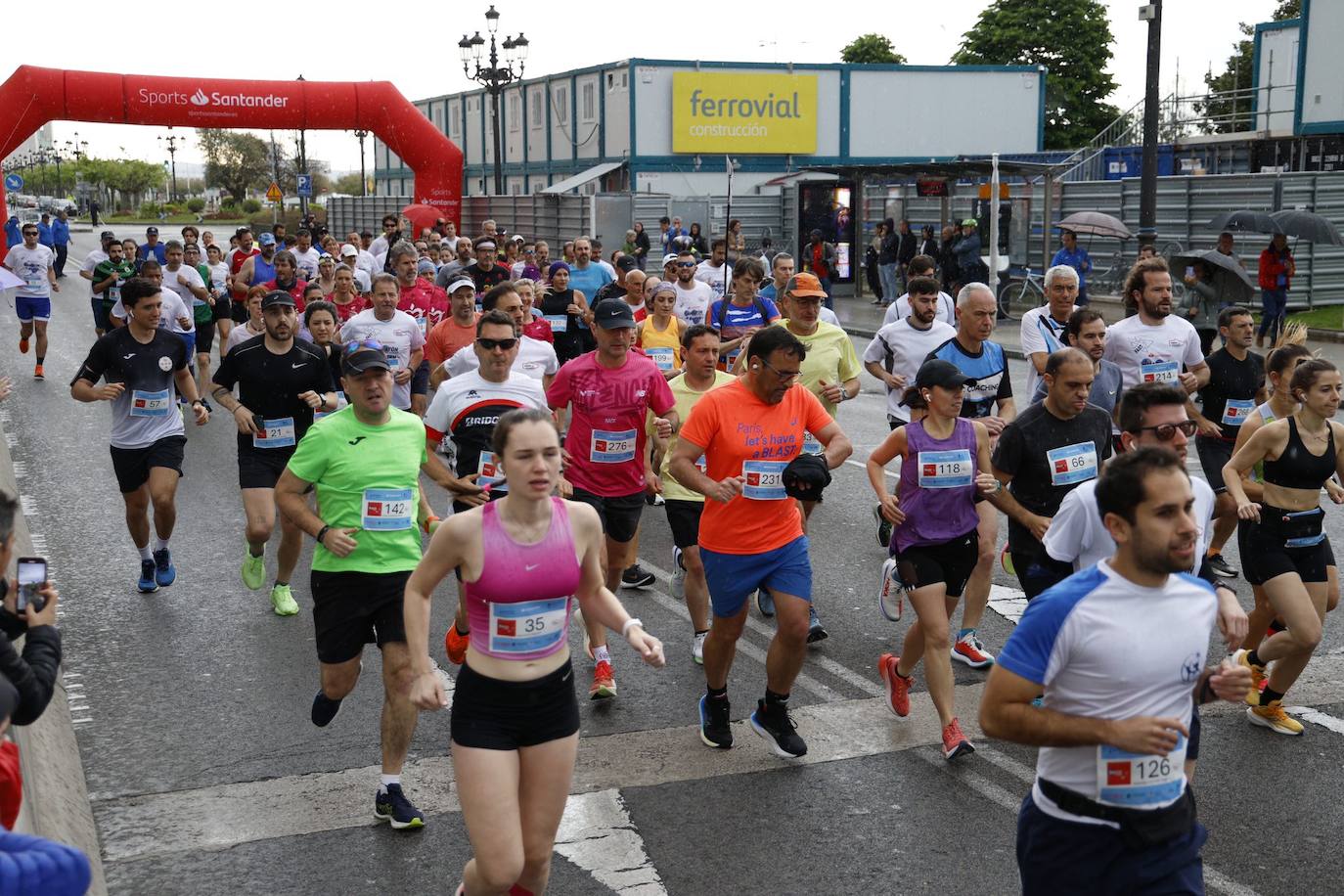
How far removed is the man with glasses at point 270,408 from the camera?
28.8 feet

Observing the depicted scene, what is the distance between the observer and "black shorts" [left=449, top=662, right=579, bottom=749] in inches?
174

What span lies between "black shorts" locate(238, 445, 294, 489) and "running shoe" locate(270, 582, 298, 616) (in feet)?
2.09

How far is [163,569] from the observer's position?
9578mm

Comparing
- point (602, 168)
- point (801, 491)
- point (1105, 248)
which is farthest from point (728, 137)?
point (801, 491)

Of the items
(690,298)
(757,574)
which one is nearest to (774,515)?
(757,574)

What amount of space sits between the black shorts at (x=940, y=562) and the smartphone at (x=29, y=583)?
391cm

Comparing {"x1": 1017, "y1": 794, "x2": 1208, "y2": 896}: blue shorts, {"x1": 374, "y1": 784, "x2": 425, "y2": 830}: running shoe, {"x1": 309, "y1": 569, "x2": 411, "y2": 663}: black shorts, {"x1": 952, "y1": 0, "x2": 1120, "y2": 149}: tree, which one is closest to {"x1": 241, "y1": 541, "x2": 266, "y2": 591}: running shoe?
{"x1": 309, "y1": 569, "x2": 411, "y2": 663}: black shorts

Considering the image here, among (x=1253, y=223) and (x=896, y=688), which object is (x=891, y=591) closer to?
(x=896, y=688)

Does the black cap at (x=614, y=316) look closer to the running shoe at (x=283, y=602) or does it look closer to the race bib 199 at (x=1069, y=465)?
the race bib 199 at (x=1069, y=465)

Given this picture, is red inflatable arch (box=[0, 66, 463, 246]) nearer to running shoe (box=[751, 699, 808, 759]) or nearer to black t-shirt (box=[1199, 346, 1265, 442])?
black t-shirt (box=[1199, 346, 1265, 442])

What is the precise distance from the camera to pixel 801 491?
20.0 feet

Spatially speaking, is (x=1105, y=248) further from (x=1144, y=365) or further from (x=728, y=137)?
(x=1144, y=365)

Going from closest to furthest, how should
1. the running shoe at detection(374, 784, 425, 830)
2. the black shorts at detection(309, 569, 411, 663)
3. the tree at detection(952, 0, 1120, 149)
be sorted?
the running shoe at detection(374, 784, 425, 830)
the black shorts at detection(309, 569, 411, 663)
the tree at detection(952, 0, 1120, 149)

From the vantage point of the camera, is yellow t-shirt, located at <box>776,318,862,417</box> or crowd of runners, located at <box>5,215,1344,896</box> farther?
yellow t-shirt, located at <box>776,318,862,417</box>
